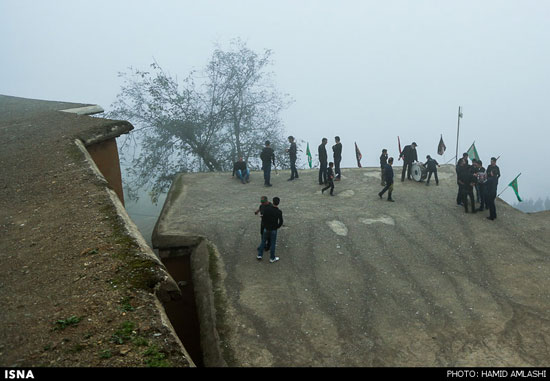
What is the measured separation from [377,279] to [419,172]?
7.64 m

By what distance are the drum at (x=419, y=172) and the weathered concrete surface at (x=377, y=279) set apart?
1.19 m

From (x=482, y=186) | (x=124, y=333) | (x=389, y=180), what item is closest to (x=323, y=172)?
(x=389, y=180)

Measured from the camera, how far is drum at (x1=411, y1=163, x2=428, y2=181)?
16047 millimetres

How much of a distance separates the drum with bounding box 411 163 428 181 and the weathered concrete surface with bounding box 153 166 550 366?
1.19 metres

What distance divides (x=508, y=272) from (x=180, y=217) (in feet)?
29.3

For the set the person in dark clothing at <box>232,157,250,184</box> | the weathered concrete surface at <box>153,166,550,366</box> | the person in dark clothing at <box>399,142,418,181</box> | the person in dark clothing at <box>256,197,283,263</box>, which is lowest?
the weathered concrete surface at <box>153,166,550,366</box>

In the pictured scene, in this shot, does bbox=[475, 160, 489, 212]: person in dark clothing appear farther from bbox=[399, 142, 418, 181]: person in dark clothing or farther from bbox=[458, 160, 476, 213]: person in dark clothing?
bbox=[399, 142, 418, 181]: person in dark clothing

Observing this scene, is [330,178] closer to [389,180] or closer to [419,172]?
[389,180]

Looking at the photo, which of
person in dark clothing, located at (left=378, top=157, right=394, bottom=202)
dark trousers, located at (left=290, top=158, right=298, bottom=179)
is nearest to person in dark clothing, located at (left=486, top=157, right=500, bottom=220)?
person in dark clothing, located at (left=378, top=157, right=394, bottom=202)

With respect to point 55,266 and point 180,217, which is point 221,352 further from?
point 180,217

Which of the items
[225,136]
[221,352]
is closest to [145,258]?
[221,352]

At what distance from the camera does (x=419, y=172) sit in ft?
53.1

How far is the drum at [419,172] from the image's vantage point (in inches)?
632

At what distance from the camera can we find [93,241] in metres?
6.36
